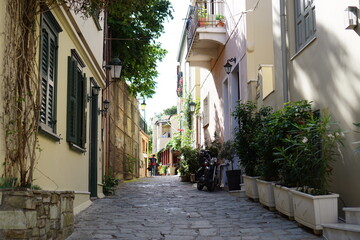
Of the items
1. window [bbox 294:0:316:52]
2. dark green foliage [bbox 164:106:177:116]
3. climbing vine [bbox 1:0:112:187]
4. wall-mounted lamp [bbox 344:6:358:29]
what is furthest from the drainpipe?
dark green foliage [bbox 164:106:177:116]

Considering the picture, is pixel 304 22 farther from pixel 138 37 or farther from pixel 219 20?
pixel 138 37

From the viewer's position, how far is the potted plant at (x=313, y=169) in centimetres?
552

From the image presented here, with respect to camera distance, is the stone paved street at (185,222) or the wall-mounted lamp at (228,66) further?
the wall-mounted lamp at (228,66)

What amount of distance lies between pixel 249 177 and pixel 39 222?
229 inches

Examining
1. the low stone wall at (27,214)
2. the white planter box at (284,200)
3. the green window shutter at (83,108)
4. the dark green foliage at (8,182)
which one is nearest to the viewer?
the low stone wall at (27,214)

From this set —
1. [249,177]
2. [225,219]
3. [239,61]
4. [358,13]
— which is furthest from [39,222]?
[239,61]

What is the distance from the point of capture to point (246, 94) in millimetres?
11883

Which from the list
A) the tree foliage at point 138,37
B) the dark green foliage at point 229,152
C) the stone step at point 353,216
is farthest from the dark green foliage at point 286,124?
the tree foliage at point 138,37

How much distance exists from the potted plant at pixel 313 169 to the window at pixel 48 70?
342cm

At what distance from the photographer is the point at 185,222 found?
7.02 metres

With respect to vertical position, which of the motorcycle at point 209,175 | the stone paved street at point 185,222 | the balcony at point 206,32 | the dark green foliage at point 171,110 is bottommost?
the stone paved street at point 185,222

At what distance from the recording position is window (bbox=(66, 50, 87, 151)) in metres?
7.71

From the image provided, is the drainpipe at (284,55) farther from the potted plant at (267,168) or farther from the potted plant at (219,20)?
the potted plant at (219,20)

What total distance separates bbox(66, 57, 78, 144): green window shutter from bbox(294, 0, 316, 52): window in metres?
4.07
